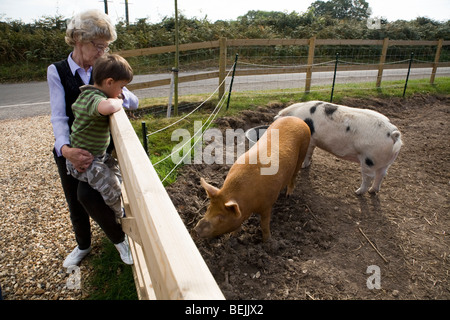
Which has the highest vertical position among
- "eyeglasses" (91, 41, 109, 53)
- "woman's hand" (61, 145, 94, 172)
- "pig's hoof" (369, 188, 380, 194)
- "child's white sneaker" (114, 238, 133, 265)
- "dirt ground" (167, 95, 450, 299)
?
"eyeglasses" (91, 41, 109, 53)

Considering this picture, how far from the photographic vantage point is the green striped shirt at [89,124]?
6.66 ft

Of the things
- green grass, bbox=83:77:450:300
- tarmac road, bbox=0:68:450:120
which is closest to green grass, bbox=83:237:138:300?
green grass, bbox=83:77:450:300

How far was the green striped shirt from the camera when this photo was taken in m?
2.03

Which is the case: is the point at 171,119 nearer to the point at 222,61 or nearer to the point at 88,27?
the point at 222,61

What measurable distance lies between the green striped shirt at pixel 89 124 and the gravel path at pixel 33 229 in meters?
1.35

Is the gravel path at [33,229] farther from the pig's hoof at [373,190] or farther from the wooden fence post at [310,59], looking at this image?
the wooden fence post at [310,59]

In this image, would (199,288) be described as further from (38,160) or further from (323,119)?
(38,160)

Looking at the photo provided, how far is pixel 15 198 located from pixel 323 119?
456 cm

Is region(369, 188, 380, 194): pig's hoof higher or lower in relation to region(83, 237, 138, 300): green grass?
higher

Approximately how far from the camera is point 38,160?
16.8 feet

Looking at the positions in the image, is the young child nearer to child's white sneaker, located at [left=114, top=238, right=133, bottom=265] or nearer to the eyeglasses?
the eyeglasses

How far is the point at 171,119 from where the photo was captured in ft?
20.7

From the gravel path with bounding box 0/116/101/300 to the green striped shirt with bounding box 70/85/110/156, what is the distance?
53.2 inches

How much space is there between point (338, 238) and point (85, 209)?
9.01 feet
